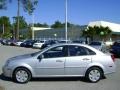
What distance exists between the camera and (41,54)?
40.9ft

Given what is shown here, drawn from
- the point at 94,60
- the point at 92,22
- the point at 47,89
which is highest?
the point at 92,22

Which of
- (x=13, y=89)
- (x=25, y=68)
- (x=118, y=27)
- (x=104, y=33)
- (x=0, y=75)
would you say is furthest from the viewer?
(x=118, y=27)

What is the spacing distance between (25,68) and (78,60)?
2.05 m

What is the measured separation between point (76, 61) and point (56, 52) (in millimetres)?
856

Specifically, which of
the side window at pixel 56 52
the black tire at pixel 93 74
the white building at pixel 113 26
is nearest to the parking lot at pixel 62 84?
the black tire at pixel 93 74

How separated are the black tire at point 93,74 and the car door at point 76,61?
0.24 m

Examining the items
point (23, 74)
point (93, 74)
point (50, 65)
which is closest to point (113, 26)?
point (93, 74)

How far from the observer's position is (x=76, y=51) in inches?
498

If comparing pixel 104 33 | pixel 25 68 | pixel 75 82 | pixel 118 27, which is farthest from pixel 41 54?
pixel 118 27

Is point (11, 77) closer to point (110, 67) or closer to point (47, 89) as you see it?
point (47, 89)

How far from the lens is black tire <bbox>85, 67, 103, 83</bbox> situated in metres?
12.6

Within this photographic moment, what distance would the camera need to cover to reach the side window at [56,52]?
12508mm

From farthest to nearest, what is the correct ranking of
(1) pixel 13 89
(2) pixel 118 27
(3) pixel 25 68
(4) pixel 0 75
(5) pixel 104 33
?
(2) pixel 118 27, (5) pixel 104 33, (4) pixel 0 75, (3) pixel 25 68, (1) pixel 13 89

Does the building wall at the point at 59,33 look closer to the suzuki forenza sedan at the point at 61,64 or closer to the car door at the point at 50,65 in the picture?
the suzuki forenza sedan at the point at 61,64
